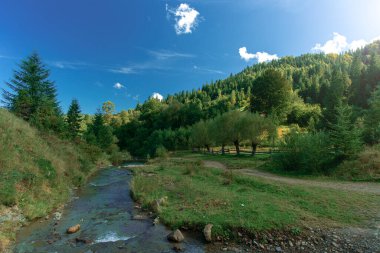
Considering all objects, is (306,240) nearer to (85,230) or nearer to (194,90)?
(85,230)

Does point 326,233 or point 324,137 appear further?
point 324,137

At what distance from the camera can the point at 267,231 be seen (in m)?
11.4

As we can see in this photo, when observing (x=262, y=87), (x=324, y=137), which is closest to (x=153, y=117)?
(x=262, y=87)

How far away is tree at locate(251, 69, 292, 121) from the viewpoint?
74.5 m

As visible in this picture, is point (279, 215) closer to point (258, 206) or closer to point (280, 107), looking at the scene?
point (258, 206)

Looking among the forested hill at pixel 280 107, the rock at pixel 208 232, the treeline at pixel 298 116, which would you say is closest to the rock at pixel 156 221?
the rock at pixel 208 232

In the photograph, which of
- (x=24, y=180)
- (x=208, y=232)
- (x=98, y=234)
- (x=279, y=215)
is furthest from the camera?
(x=24, y=180)

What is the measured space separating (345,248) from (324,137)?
18985mm

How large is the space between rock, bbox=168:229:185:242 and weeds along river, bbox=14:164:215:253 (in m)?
0.26

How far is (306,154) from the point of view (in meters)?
26.1

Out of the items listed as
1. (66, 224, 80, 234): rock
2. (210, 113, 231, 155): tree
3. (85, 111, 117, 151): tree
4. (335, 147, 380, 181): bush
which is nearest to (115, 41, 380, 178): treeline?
(210, 113, 231, 155): tree

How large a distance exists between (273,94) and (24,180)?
230 ft

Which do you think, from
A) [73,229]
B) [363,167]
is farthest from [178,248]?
[363,167]

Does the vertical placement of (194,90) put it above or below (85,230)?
above
